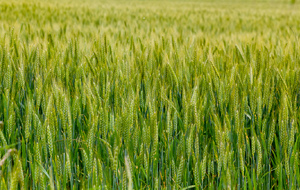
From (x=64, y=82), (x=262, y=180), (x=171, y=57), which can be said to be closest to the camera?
(x=262, y=180)

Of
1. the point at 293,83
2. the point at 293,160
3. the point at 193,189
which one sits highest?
the point at 293,83

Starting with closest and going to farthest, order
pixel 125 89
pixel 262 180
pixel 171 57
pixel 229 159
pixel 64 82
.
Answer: pixel 229 159 → pixel 262 180 → pixel 125 89 → pixel 64 82 → pixel 171 57

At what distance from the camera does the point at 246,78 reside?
1.26 meters

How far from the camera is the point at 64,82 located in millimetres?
1338

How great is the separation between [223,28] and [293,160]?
3.69m

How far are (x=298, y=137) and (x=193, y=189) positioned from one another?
35 cm

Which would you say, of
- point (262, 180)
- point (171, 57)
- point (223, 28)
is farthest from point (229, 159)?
point (223, 28)

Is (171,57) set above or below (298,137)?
above

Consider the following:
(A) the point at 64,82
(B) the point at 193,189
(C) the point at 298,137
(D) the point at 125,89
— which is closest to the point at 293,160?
(C) the point at 298,137

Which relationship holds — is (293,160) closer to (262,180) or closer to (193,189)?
(262,180)

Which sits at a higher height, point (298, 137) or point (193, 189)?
point (298, 137)

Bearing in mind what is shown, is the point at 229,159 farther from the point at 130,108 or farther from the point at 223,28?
the point at 223,28

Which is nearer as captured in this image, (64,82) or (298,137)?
(298,137)

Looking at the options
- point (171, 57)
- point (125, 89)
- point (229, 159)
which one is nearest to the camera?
point (229, 159)
